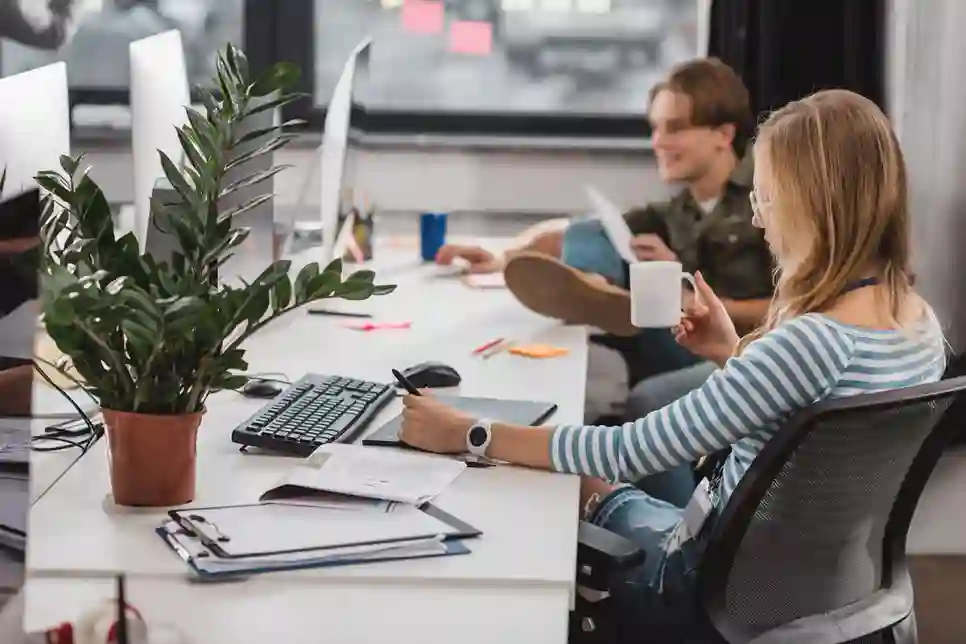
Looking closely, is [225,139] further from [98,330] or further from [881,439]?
[881,439]

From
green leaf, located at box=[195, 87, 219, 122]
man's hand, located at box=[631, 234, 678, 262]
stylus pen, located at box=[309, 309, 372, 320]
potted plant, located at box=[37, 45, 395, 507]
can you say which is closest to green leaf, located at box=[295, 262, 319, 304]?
potted plant, located at box=[37, 45, 395, 507]

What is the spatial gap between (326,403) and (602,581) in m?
0.56

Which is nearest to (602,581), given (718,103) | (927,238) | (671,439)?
(671,439)

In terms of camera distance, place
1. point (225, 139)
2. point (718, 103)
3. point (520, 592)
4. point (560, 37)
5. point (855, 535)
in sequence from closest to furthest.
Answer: point (520, 592) → point (225, 139) → point (855, 535) → point (718, 103) → point (560, 37)

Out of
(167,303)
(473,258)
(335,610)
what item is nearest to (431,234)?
(473,258)

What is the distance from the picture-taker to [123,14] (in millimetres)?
3887

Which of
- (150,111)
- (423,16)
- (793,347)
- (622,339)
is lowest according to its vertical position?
(622,339)

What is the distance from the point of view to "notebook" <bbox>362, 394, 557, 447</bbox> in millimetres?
1919

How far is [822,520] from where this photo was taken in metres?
1.67

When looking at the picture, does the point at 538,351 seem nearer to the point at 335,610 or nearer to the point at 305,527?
the point at 305,527

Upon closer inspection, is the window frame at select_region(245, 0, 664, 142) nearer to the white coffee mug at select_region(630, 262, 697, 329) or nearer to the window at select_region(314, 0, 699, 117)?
the window at select_region(314, 0, 699, 117)

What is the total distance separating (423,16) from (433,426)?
2.23 meters

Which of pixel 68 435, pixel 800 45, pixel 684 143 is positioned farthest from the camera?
pixel 800 45

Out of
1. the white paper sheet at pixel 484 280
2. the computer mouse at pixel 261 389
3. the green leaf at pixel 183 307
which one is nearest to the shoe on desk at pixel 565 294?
the white paper sheet at pixel 484 280
